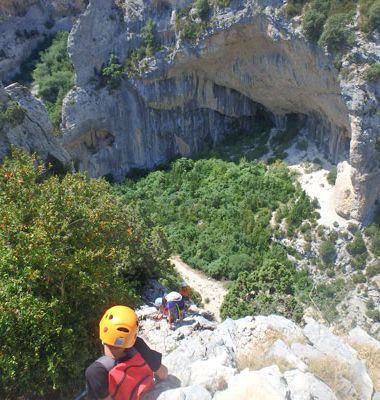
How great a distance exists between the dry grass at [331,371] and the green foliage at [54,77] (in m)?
31.9

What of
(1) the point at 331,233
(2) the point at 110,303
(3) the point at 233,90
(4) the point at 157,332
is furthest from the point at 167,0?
(2) the point at 110,303

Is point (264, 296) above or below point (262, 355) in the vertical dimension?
below

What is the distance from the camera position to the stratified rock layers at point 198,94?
1171 inches

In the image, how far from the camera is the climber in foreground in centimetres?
679

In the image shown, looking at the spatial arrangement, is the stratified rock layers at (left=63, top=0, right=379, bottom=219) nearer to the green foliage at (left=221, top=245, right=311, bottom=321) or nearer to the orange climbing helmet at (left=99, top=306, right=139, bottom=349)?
the green foliage at (left=221, top=245, right=311, bottom=321)

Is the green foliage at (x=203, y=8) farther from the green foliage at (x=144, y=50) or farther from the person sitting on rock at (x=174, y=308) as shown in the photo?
the person sitting on rock at (x=174, y=308)

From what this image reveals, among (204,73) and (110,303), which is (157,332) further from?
(204,73)

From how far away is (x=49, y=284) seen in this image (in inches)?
365

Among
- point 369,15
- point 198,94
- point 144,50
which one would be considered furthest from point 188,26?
point 369,15

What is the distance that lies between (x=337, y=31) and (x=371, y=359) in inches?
860

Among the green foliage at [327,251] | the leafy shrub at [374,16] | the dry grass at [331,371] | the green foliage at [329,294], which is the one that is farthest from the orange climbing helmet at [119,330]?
the leafy shrub at [374,16]

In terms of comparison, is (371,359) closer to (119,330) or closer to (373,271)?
(119,330)

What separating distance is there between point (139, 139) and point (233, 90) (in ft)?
26.7

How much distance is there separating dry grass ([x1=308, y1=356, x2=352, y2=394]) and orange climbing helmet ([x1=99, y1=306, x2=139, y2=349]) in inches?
132
